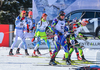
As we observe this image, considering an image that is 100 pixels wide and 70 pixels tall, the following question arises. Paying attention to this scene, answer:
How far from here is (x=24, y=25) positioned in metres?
8.83

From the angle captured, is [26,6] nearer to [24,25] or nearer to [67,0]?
[67,0]

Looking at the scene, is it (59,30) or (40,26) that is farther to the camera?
(40,26)

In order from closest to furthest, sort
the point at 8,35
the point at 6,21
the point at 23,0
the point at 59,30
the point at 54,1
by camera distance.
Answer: the point at 59,30
the point at 8,35
the point at 54,1
the point at 6,21
the point at 23,0

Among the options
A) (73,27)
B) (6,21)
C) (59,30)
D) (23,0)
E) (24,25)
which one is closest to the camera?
(59,30)

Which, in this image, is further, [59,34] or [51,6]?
[51,6]

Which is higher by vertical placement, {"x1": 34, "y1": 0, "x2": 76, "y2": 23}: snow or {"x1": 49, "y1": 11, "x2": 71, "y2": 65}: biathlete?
{"x1": 34, "y1": 0, "x2": 76, "y2": 23}: snow

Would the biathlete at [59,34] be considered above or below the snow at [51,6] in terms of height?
below

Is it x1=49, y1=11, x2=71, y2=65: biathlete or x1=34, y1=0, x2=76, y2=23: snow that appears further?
x1=34, y1=0, x2=76, y2=23: snow

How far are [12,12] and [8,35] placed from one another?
7.65 meters

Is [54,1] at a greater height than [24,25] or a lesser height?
greater

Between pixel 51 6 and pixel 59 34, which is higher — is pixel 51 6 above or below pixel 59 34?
above

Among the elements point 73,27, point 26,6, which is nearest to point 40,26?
point 73,27

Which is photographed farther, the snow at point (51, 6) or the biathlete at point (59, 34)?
the snow at point (51, 6)

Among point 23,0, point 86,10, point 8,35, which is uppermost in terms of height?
point 23,0
